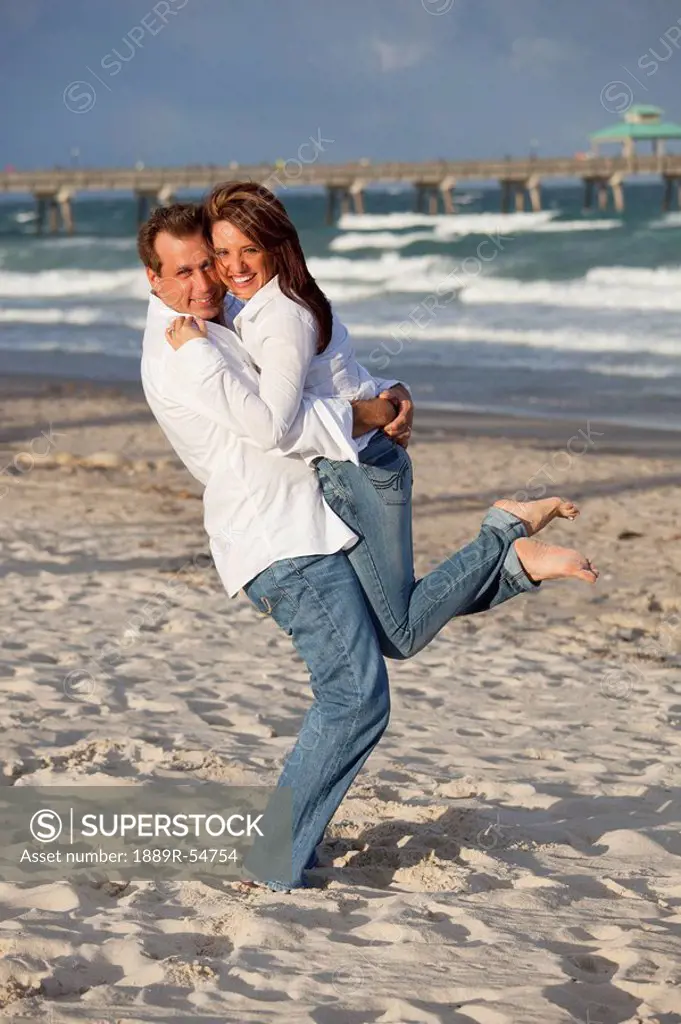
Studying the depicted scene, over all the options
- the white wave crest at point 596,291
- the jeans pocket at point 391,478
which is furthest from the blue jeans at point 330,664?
the white wave crest at point 596,291

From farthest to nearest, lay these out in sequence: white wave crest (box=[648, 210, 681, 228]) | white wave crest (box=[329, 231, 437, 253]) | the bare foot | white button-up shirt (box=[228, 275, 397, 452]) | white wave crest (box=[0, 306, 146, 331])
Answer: white wave crest (box=[329, 231, 437, 253]), white wave crest (box=[648, 210, 681, 228]), white wave crest (box=[0, 306, 146, 331]), the bare foot, white button-up shirt (box=[228, 275, 397, 452])

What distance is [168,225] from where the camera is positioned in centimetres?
321

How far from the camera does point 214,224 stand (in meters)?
3.13

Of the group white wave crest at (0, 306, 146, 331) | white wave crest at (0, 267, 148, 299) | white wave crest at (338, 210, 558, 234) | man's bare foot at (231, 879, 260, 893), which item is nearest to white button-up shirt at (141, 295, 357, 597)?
man's bare foot at (231, 879, 260, 893)

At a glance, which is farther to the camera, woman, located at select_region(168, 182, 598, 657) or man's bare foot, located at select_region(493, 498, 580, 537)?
man's bare foot, located at select_region(493, 498, 580, 537)

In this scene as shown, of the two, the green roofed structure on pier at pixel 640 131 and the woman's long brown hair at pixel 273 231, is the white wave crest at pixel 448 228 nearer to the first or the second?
the green roofed structure on pier at pixel 640 131

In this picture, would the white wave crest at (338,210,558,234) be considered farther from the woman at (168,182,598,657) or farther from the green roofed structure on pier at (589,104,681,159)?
the woman at (168,182,598,657)

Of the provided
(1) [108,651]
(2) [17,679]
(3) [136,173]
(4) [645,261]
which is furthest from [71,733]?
(3) [136,173]

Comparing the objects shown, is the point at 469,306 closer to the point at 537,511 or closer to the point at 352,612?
the point at 537,511

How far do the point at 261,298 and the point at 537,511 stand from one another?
981 mm

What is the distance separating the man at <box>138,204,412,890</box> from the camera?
125 inches

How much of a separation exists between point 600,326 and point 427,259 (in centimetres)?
1508

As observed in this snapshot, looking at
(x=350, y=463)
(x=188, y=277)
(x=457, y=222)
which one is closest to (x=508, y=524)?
(x=350, y=463)

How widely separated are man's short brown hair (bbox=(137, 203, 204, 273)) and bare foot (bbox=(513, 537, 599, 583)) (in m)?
1.16
